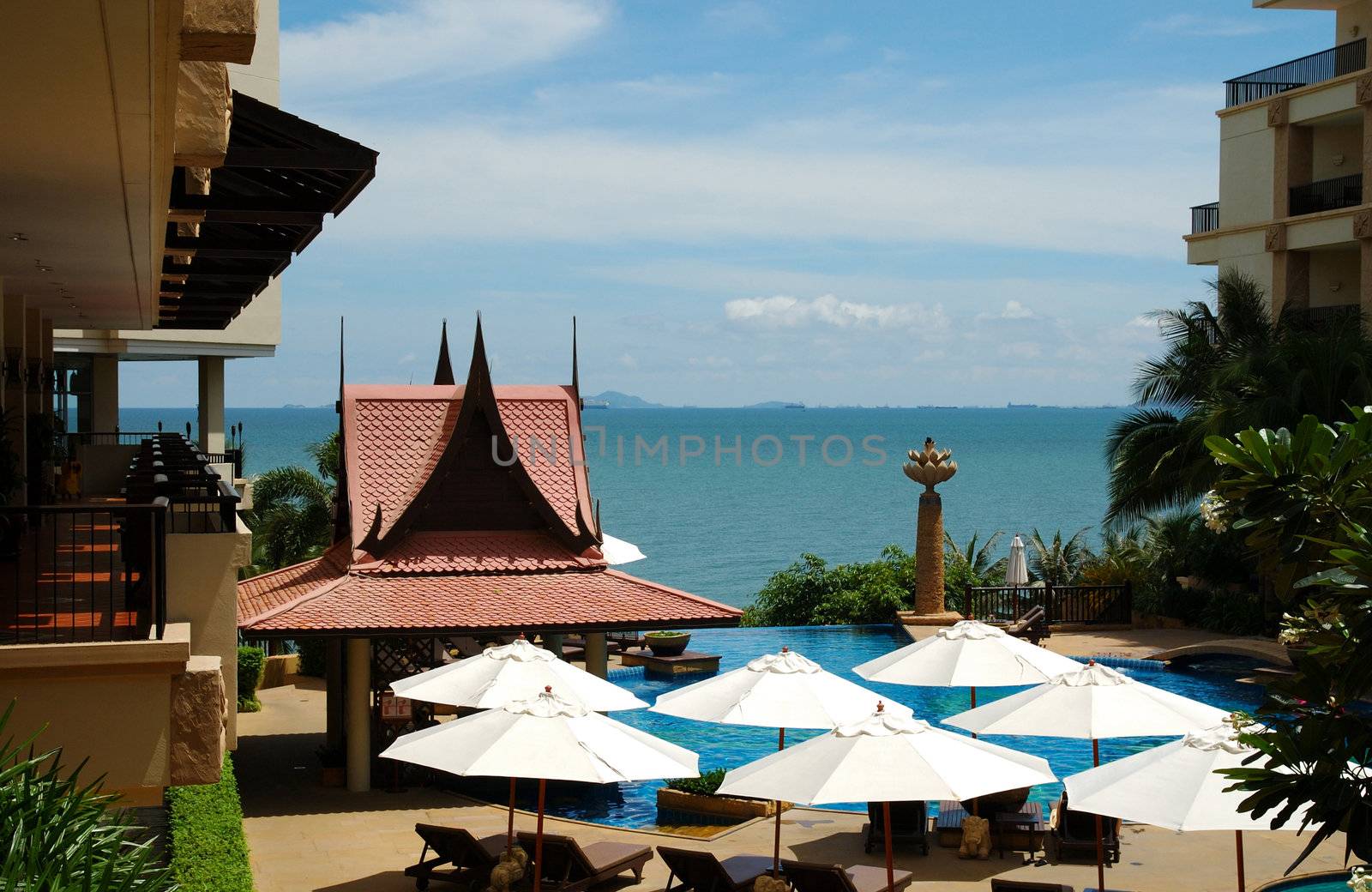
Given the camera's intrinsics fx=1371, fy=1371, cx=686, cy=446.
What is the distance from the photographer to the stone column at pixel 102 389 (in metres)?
31.6

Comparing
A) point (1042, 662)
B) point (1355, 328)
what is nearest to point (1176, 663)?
point (1355, 328)

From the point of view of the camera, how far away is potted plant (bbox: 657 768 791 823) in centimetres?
1772

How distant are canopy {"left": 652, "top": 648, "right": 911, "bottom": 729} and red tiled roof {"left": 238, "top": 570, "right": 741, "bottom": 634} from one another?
3245 mm

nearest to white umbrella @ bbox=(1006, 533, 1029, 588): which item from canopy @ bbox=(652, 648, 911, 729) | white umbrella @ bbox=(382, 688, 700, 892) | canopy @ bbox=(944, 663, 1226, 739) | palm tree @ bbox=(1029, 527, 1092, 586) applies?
palm tree @ bbox=(1029, 527, 1092, 586)

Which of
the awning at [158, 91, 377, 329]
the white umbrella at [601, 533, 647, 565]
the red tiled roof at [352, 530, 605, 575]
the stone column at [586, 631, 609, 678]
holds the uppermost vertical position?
the awning at [158, 91, 377, 329]

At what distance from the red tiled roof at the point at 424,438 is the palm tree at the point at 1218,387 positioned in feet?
42.1

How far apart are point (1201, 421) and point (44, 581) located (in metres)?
25.9

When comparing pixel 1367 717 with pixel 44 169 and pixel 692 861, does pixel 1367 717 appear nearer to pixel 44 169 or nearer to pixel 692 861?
pixel 44 169

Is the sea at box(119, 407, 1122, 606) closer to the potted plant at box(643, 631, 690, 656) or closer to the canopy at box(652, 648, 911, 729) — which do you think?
the potted plant at box(643, 631, 690, 656)

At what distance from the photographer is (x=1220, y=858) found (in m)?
15.3

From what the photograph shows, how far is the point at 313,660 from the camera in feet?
95.7

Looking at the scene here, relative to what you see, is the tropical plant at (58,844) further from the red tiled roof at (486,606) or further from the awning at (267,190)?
the red tiled roof at (486,606)

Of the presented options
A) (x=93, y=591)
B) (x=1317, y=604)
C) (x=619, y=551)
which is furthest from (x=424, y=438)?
(x=1317, y=604)

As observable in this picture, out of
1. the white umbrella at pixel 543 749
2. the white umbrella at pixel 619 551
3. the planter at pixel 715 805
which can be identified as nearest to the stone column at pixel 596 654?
the planter at pixel 715 805
